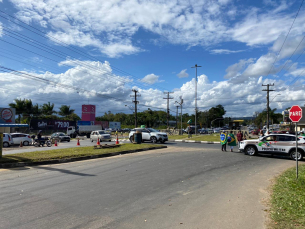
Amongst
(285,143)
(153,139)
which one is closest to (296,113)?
(285,143)

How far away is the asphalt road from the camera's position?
493 cm

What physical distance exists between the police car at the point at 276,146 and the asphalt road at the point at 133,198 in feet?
17.7

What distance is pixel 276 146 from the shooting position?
50.2 ft

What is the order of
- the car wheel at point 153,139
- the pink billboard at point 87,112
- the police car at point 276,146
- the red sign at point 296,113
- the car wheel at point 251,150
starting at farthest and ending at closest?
the pink billboard at point 87,112, the car wheel at point 153,139, the car wheel at point 251,150, the police car at point 276,146, the red sign at point 296,113

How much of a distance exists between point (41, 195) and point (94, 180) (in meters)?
2.21

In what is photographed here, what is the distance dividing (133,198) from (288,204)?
12.0ft

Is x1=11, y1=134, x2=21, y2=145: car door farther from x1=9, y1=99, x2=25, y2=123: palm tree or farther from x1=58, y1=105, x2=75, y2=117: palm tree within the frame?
x1=58, y1=105, x2=75, y2=117: palm tree

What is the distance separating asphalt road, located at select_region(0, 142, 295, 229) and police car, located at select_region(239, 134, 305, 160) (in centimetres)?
538

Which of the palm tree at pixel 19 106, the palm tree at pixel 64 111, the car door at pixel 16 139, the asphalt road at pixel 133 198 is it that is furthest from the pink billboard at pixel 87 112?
the asphalt road at pixel 133 198

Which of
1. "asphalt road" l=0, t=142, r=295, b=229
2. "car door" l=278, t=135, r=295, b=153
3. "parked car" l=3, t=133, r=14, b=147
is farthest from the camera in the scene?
"parked car" l=3, t=133, r=14, b=147

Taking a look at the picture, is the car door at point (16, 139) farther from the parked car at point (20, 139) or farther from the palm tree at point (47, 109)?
the palm tree at point (47, 109)

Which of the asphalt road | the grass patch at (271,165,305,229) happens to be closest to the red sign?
the grass patch at (271,165,305,229)

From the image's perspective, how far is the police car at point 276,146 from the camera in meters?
14.8

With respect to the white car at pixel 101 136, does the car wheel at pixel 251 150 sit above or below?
below
